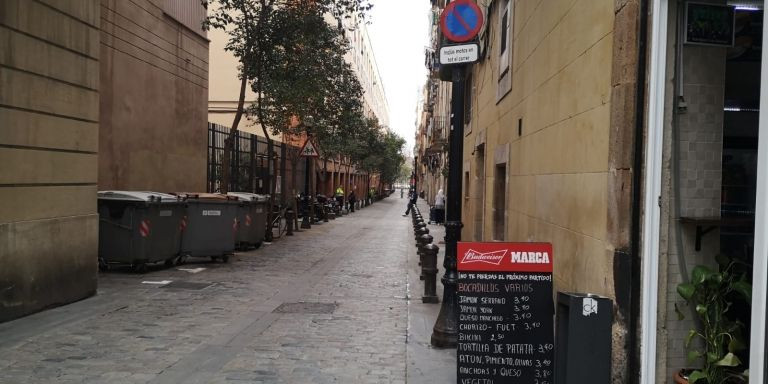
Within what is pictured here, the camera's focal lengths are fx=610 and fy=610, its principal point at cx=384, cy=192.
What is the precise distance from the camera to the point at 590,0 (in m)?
4.94

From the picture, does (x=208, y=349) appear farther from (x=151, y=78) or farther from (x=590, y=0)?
(x=151, y=78)

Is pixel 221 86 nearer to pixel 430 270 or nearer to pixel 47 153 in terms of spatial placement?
pixel 47 153

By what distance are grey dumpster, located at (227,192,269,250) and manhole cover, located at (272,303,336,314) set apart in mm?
5787

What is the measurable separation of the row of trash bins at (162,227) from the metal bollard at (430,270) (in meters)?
5.06

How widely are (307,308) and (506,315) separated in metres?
4.41

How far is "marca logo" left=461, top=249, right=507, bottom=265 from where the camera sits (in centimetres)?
439

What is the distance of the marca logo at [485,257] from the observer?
4.39 metres

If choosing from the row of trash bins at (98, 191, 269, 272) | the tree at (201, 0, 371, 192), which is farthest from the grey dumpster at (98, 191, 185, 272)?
the tree at (201, 0, 371, 192)

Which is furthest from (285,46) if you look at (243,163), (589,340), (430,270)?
(589,340)

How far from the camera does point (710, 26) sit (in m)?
3.91

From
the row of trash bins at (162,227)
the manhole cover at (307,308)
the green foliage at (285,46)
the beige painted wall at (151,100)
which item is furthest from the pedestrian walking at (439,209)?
the manhole cover at (307,308)

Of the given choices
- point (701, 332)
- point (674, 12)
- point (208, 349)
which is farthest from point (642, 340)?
point (208, 349)

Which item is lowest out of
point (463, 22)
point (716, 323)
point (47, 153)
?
point (716, 323)

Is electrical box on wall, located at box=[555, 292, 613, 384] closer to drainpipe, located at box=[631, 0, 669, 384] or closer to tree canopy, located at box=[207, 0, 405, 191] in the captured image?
drainpipe, located at box=[631, 0, 669, 384]
